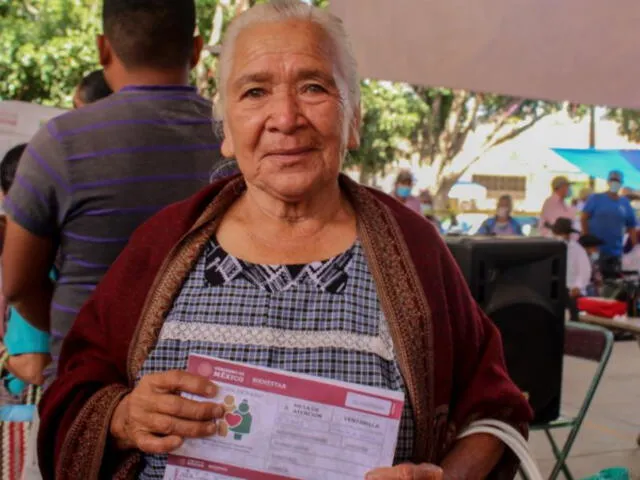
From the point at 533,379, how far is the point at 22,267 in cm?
207

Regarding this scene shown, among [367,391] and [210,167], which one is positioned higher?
[210,167]

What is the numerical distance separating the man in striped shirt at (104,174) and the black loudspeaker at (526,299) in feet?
4.32

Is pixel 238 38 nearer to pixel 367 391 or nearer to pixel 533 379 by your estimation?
pixel 367 391

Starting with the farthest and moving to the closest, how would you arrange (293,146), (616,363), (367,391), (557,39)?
(616,363), (557,39), (293,146), (367,391)

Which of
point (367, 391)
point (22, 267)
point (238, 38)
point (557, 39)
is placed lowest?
point (367, 391)

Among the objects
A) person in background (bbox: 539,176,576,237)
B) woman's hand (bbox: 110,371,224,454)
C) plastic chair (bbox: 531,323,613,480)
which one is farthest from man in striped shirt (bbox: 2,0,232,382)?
person in background (bbox: 539,176,576,237)

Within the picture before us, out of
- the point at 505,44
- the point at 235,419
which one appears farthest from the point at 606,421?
the point at 235,419

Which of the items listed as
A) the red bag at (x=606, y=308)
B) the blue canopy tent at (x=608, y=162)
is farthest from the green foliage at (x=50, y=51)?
the red bag at (x=606, y=308)

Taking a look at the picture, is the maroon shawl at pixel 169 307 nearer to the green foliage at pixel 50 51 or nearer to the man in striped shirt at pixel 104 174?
the man in striped shirt at pixel 104 174

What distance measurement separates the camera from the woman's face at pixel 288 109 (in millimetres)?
1571

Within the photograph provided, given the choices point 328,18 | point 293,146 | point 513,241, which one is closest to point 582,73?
point 513,241

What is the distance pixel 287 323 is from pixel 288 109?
0.41 meters

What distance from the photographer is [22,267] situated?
6.66ft

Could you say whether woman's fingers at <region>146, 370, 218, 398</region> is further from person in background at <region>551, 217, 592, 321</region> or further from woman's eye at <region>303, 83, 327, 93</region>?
person in background at <region>551, 217, 592, 321</region>
